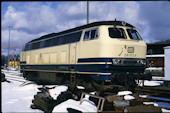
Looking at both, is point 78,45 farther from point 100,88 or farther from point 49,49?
point 49,49

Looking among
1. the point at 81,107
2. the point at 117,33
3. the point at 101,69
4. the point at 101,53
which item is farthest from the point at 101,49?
the point at 81,107

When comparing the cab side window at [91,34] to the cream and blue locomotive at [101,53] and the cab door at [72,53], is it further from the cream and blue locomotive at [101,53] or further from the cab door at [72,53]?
the cab door at [72,53]

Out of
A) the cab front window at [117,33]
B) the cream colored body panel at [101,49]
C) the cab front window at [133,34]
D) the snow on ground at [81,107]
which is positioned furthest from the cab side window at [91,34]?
the snow on ground at [81,107]

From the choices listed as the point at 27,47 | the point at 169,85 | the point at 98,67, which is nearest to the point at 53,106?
the point at 98,67

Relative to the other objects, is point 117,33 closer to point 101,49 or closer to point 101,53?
point 101,49

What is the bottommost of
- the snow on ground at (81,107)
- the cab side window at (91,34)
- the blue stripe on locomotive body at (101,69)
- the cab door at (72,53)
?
the snow on ground at (81,107)

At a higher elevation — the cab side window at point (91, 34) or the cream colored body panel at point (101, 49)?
the cab side window at point (91, 34)

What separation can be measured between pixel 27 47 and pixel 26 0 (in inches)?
618

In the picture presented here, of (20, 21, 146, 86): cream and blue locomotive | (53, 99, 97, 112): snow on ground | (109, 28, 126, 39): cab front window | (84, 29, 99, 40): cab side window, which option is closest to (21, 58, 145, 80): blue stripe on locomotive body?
(20, 21, 146, 86): cream and blue locomotive

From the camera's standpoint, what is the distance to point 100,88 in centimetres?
948

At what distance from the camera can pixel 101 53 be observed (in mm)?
9945

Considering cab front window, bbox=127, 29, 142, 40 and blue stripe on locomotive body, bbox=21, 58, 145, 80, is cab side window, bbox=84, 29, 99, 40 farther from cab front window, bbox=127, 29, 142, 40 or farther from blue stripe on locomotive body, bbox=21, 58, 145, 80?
cab front window, bbox=127, 29, 142, 40

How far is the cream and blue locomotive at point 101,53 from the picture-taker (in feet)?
32.7

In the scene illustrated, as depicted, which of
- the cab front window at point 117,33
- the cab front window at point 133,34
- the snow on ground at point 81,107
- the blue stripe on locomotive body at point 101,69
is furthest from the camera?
the cab front window at point 133,34
